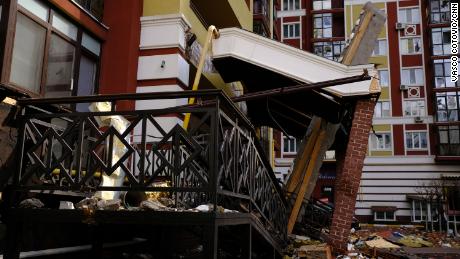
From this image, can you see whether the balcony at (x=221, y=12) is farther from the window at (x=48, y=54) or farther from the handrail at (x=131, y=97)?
the handrail at (x=131, y=97)

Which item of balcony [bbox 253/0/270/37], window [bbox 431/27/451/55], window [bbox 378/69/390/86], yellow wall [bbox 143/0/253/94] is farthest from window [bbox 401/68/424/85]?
yellow wall [bbox 143/0/253/94]

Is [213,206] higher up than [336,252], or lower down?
higher up

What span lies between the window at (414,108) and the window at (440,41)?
434 centimetres

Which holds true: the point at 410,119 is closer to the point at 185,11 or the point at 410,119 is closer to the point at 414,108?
the point at 414,108

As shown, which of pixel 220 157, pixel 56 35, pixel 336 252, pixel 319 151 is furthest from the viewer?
pixel 319 151

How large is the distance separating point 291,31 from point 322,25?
3156 mm

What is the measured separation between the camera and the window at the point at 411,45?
125 ft

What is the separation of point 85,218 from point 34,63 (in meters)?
4.42

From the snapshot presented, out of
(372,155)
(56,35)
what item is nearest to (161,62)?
(56,35)

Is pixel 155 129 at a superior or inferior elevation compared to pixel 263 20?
inferior

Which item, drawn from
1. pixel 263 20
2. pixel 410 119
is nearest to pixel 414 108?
pixel 410 119

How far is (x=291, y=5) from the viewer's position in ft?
144

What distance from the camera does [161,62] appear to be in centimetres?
1089

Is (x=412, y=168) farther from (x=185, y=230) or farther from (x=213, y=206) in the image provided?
(x=213, y=206)
